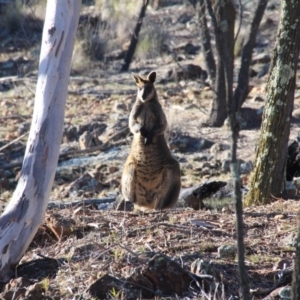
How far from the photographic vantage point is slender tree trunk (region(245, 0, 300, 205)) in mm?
8773

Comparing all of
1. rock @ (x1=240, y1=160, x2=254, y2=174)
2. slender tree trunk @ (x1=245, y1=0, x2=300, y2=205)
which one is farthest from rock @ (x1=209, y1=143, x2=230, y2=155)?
slender tree trunk @ (x1=245, y1=0, x2=300, y2=205)

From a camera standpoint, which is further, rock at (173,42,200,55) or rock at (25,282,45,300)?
rock at (173,42,200,55)

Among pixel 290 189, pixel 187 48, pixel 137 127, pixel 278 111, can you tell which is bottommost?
pixel 290 189

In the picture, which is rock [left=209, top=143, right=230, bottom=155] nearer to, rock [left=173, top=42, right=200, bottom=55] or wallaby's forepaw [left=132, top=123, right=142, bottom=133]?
wallaby's forepaw [left=132, top=123, right=142, bottom=133]

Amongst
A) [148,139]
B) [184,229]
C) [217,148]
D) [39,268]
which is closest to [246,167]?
[217,148]

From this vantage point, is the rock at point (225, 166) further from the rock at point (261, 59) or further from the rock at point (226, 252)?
the rock at point (226, 252)

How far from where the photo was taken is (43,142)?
694 cm

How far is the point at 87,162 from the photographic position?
15570 millimetres

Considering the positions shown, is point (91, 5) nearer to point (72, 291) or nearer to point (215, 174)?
point (215, 174)

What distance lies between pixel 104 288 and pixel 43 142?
1590 mm

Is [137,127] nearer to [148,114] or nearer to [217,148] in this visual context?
[148,114]

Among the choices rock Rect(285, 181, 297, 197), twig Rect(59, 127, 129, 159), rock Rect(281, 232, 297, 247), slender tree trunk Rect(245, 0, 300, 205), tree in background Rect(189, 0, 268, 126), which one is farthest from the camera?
tree in background Rect(189, 0, 268, 126)

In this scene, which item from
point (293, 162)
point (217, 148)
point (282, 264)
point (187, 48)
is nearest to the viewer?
point (282, 264)

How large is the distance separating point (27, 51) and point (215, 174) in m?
11.7
